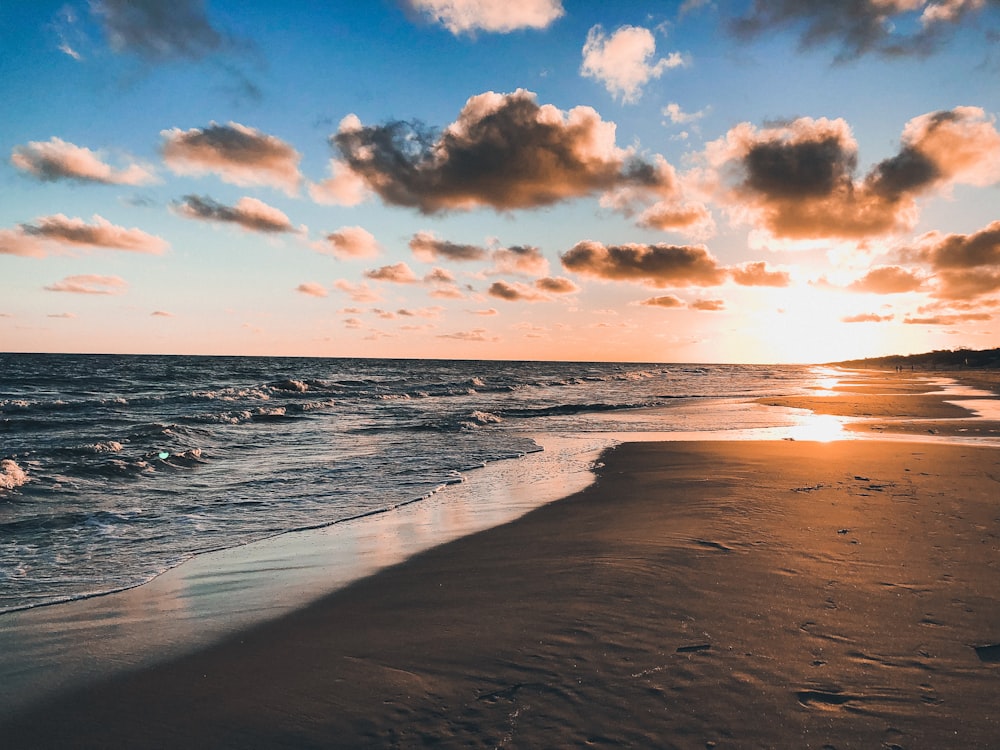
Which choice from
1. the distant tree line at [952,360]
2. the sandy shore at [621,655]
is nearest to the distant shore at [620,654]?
the sandy shore at [621,655]

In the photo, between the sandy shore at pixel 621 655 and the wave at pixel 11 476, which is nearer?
the sandy shore at pixel 621 655

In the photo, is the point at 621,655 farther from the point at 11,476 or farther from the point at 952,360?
the point at 952,360

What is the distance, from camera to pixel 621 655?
3.71m

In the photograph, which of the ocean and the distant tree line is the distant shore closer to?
the ocean

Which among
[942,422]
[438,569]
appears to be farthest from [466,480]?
[942,422]

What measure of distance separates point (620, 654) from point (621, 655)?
0.01 meters

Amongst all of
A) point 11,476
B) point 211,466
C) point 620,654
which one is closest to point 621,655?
point 620,654

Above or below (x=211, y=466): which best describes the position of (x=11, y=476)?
above

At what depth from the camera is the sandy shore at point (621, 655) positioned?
3035 millimetres

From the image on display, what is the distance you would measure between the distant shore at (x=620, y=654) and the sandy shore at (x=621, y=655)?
15mm

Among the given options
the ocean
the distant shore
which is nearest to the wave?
the ocean

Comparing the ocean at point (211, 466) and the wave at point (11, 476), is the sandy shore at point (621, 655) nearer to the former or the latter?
the ocean at point (211, 466)

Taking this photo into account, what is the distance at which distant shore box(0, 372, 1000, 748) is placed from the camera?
9.96ft

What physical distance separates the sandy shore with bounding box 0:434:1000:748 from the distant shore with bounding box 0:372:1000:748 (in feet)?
0.05
